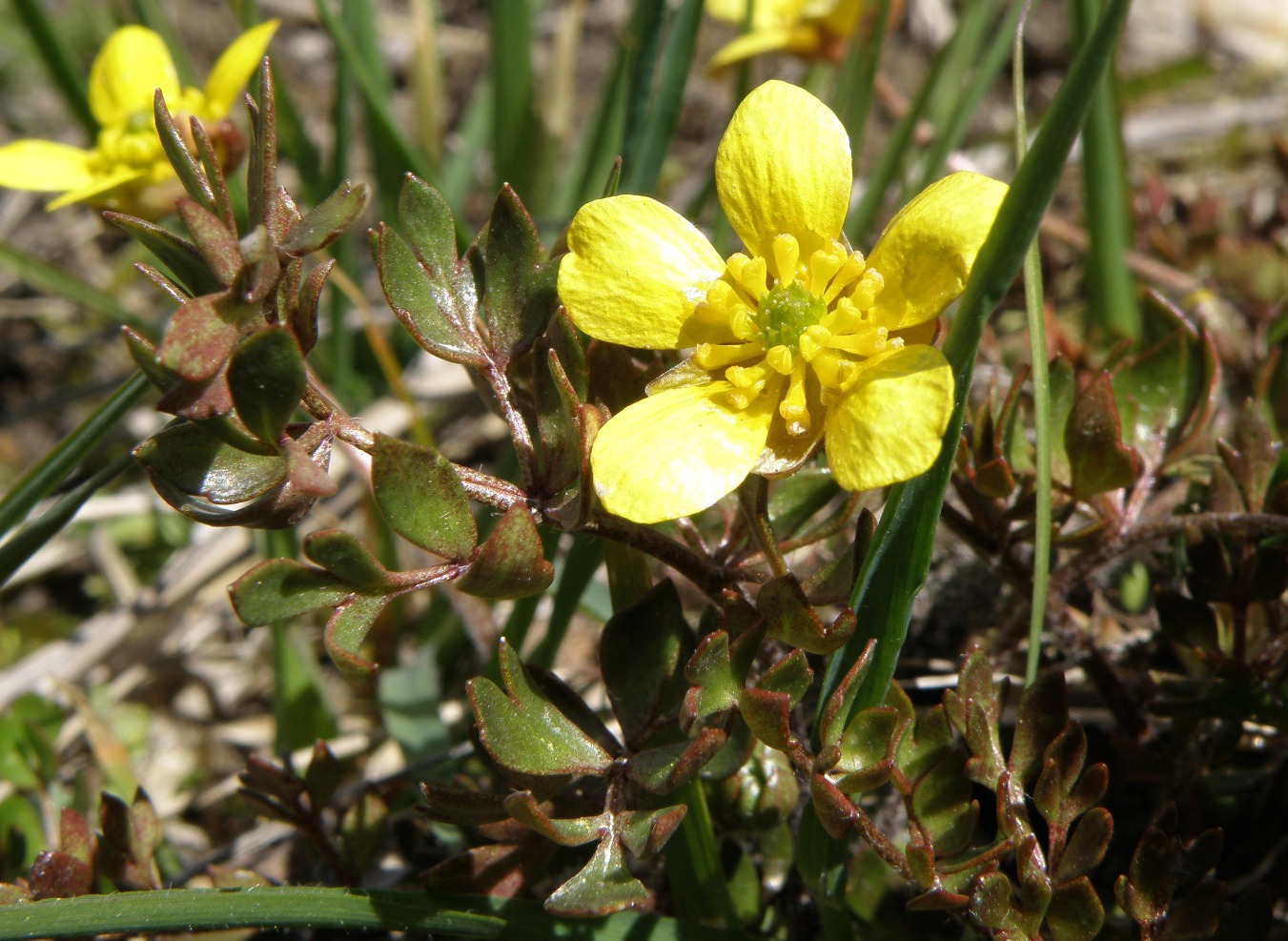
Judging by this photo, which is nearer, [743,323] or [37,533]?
[743,323]

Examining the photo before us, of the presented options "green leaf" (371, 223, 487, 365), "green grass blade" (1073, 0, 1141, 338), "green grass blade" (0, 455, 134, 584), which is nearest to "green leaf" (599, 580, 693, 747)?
"green leaf" (371, 223, 487, 365)

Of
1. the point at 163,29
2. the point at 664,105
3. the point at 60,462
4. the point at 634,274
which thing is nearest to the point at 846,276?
the point at 634,274

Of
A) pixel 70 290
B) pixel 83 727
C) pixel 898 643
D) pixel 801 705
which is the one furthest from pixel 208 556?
pixel 898 643

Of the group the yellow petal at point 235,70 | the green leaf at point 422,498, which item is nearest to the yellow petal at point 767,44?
the yellow petal at point 235,70

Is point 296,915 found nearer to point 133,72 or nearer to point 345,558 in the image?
point 345,558

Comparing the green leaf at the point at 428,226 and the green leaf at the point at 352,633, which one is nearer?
the green leaf at the point at 352,633

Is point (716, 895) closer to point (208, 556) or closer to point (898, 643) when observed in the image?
point (898, 643)

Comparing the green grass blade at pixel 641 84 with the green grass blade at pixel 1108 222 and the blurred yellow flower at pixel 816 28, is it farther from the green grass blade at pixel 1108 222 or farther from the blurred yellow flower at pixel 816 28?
the green grass blade at pixel 1108 222
